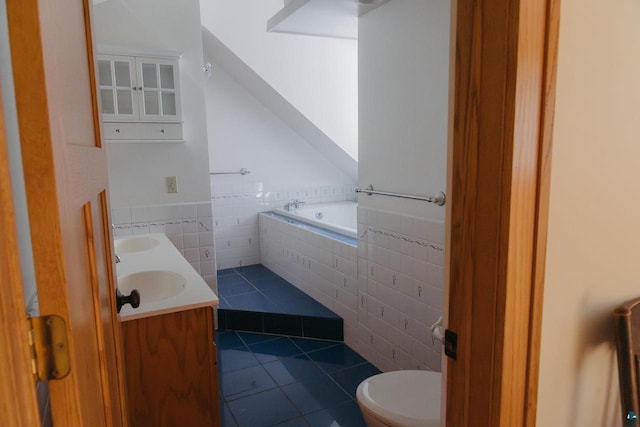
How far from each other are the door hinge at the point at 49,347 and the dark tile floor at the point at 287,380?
1893 mm

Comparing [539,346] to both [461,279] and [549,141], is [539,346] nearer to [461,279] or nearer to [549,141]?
[461,279]

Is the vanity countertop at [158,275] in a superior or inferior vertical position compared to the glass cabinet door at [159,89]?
inferior

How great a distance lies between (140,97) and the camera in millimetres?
2559

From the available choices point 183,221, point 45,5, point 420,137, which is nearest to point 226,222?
point 183,221

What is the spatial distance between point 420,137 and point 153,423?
1675mm

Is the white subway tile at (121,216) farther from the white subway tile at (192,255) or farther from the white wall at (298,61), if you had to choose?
the white wall at (298,61)

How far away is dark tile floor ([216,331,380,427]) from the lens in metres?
2.29

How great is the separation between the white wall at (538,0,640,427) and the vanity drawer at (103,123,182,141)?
226 centimetres

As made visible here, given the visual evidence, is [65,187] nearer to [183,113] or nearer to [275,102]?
[183,113]

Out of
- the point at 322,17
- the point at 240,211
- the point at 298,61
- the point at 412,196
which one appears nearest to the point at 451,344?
the point at 412,196

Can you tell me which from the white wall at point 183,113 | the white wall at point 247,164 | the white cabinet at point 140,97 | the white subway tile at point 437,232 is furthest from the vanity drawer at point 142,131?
the white subway tile at point 437,232

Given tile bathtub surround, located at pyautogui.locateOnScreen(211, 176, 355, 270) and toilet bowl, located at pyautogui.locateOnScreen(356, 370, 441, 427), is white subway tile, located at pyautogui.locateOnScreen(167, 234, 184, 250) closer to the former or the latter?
tile bathtub surround, located at pyautogui.locateOnScreen(211, 176, 355, 270)

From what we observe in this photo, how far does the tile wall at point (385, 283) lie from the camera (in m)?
2.22

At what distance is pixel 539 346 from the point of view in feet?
2.96
